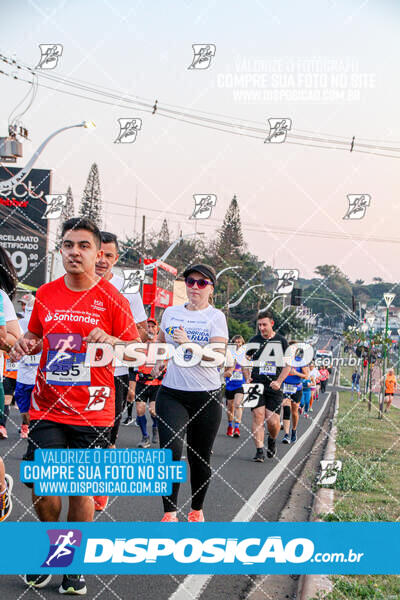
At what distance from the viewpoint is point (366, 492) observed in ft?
22.6

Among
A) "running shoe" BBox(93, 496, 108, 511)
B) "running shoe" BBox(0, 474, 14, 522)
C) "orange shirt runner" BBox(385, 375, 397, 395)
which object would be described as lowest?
"orange shirt runner" BBox(385, 375, 397, 395)

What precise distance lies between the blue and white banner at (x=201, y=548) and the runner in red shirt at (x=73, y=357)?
0.19m

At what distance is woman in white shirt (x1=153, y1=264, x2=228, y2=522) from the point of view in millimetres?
5047

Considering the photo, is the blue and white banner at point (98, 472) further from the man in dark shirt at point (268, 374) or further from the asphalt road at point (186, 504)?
the man in dark shirt at point (268, 374)

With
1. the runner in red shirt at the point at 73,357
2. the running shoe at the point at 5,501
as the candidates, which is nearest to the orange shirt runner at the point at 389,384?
the running shoe at the point at 5,501

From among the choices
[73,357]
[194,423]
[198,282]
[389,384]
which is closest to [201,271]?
[198,282]

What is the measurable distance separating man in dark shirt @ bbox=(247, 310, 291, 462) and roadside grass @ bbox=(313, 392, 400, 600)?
3.73ft

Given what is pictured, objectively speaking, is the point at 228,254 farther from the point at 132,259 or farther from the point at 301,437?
the point at 132,259

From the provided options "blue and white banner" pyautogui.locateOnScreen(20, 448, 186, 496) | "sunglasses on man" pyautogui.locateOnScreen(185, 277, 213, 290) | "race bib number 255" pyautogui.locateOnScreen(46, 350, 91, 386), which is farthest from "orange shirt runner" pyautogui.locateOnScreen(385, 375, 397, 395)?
"race bib number 255" pyautogui.locateOnScreen(46, 350, 91, 386)

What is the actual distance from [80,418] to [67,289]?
751 mm

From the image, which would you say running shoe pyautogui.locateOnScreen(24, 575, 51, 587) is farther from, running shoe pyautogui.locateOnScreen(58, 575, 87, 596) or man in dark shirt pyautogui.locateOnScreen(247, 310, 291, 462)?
man in dark shirt pyautogui.locateOnScreen(247, 310, 291, 462)

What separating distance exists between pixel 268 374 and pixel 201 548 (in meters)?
5.40

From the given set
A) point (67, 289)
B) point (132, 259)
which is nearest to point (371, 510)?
point (67, 289)

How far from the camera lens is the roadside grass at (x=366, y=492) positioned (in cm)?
404
